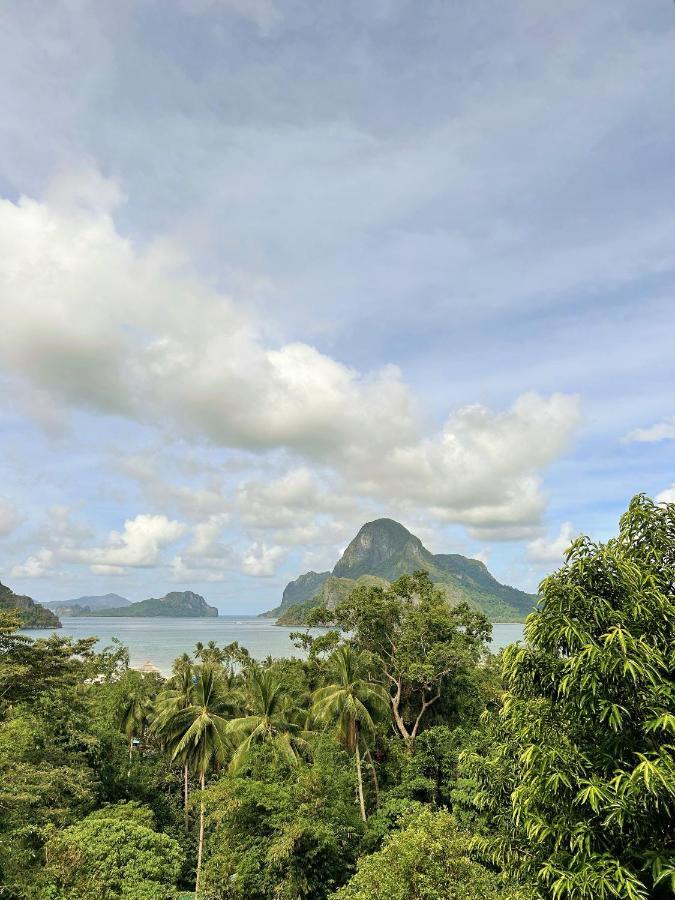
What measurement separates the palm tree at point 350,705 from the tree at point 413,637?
215 centimetres

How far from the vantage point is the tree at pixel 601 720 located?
5.74m

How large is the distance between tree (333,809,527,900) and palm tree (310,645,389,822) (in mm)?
10320

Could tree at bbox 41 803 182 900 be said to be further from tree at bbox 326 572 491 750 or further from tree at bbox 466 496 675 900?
tree at bbox 466 496 675 900

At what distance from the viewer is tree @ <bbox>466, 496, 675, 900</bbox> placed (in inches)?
226

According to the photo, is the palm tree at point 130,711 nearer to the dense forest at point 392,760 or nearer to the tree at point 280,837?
the dense forest at point 392,760

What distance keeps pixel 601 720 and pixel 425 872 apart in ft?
25.5

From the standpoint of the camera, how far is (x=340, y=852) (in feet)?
58.7

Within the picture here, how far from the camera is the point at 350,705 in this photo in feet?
72.4

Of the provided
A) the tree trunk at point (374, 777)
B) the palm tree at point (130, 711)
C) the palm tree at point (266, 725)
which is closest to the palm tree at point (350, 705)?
the tree trunk at point (374, 777)

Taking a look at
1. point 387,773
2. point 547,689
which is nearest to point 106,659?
point 387,773

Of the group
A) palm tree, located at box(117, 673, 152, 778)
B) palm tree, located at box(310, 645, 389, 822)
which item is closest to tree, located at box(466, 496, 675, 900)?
palm tree, located at box(310, 645, 389, 822)

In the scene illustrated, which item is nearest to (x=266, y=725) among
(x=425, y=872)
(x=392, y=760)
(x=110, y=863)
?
(x=392, y=760)

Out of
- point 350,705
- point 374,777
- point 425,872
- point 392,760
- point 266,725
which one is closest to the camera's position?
point 425,872

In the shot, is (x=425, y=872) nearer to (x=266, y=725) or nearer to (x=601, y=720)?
(x=601, y=720)
